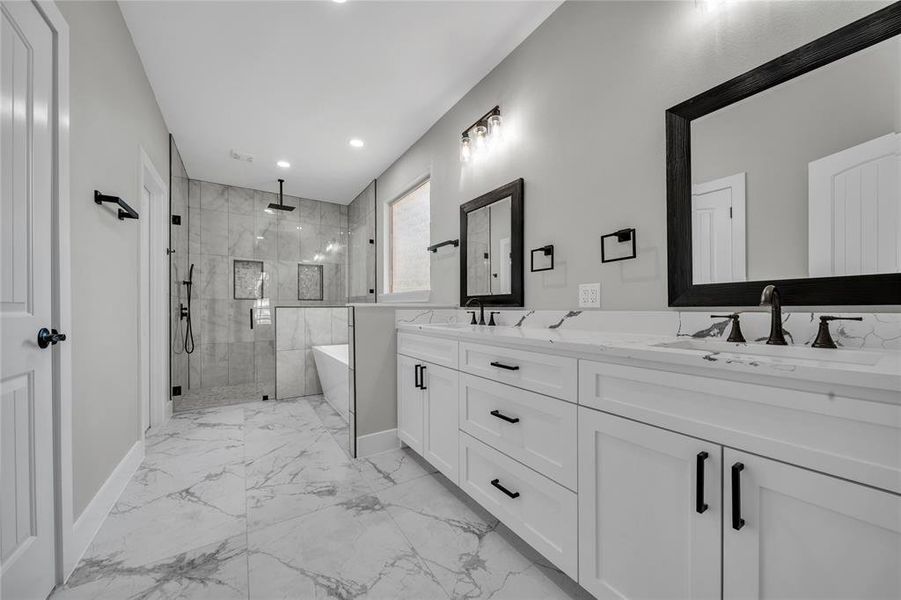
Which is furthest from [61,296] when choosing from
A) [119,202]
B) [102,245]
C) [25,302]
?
[119,202]

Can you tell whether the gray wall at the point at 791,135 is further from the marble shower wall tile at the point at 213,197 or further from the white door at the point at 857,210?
the marble shower wall tile at the point at 213,197

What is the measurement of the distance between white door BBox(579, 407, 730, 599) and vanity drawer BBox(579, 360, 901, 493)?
5 cm

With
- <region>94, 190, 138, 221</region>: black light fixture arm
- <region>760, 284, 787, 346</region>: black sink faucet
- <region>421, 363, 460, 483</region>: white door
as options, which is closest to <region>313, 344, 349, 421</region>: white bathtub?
<region>421, 363, 460, 483</region>: white door

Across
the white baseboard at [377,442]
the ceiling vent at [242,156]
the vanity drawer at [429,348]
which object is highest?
the ceiling vent at [242,156]

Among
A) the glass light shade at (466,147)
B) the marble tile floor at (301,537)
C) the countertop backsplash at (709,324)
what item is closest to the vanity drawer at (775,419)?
the countertop backsplash at (709,324)

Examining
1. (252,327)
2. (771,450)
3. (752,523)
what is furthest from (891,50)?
(252,327)

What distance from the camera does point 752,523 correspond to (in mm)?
801

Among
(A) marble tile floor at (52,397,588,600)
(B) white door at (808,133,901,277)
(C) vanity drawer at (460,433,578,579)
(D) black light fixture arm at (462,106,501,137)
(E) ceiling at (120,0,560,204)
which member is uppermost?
(E) ceiling at (120,0,560,204)

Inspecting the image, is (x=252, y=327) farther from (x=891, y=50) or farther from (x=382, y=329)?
(x=891, y=50)

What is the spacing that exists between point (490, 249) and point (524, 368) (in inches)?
48.3

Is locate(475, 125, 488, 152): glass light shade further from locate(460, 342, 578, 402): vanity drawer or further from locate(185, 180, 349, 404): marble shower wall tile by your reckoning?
locate(185, 180, 349, 404): marble shower wall tile

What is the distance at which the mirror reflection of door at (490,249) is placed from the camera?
2.33m

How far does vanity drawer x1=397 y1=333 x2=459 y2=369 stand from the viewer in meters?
1.89

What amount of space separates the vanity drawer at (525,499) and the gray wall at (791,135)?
1042 millimetres
